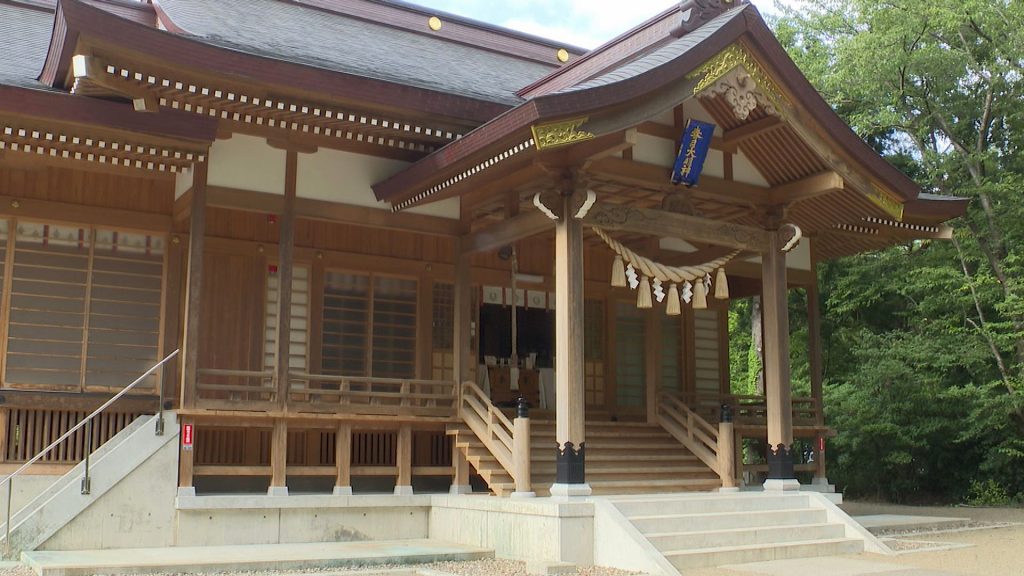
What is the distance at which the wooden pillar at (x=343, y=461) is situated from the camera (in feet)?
32.9

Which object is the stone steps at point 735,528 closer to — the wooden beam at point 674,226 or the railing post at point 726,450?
the railing post at point 726,450

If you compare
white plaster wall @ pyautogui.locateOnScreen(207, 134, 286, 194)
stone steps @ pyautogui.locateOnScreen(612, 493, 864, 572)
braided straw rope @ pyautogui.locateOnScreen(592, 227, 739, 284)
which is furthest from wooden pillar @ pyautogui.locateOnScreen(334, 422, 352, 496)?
braided straw rope @ pyautogui.locateOnScreen(592, 227, 739, 284)

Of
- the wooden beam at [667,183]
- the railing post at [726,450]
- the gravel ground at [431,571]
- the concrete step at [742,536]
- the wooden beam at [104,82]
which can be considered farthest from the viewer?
the railing post at [726,450]

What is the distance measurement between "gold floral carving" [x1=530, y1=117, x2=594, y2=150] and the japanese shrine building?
26mm

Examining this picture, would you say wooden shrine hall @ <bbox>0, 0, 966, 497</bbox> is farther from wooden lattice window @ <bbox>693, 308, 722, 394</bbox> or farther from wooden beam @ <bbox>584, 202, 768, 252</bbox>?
wooden lattice window @ <bbox>693, 308, 722, 394</bbox>

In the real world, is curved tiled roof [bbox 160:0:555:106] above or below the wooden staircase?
above

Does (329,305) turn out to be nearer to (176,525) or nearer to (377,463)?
(377,463)

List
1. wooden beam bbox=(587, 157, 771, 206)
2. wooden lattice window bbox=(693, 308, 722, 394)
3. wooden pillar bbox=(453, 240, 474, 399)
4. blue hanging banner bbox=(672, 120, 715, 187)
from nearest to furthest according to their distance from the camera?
wooden beam bbox=(587, 157, 771, 206) < blue hanging banner bbox=(672, 120, 715, 187) < wooden pillar bbox=(453, 240, 474, 399) < wooden lattice window bbox=(693, 308, 722, 394)

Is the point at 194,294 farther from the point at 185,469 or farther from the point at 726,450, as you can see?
the point at 726,450

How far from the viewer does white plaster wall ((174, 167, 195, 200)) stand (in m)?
10.2

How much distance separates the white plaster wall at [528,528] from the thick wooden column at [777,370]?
3.00 m

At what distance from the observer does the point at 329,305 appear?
38.7ft

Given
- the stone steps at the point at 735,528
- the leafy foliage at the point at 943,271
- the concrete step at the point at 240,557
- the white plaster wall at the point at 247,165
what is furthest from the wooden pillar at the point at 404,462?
the leafy foliage at the point at 943,271

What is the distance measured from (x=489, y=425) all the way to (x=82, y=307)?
15.2ft
